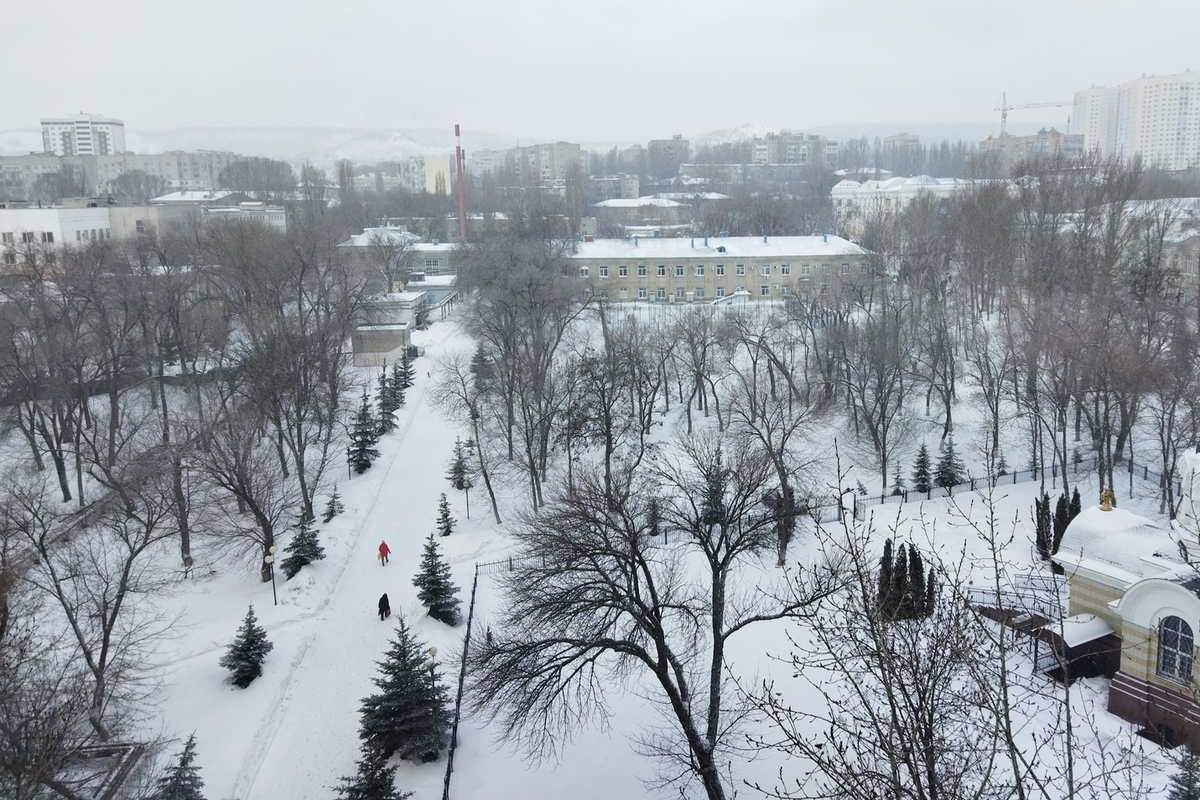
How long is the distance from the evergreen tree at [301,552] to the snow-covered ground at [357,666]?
241 millimetres

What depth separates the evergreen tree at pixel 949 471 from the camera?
22.2m

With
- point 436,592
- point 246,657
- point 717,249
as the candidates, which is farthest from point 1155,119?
point 246,657

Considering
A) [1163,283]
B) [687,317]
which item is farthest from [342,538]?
[1163,283]

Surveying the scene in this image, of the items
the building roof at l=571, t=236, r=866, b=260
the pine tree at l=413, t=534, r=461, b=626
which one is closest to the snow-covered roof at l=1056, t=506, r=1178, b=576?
the pine tree at l=413, t=534, r=461, b=626

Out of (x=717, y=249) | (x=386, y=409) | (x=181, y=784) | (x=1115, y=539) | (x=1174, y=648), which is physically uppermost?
(x=717, y=249)

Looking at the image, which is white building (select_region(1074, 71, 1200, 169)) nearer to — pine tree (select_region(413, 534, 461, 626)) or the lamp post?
pine tree (select_region(413, 534, 461, 626))

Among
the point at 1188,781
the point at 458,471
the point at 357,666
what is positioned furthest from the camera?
the point at 458,471

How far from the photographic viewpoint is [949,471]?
22.4 m

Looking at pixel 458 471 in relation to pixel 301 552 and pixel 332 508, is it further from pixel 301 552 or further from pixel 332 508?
pixel 301 552

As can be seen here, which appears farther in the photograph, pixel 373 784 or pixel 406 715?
pixel 406 715

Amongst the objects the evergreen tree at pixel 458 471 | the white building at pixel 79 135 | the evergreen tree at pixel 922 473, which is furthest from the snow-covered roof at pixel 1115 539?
the white building at pixel 79 135

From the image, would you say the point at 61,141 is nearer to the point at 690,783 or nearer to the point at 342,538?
the point at 342,538

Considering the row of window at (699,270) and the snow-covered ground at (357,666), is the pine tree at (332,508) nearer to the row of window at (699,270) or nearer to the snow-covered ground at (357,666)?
the snow-covered ground at (357,666)

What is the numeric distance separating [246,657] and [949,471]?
16.4 meters
